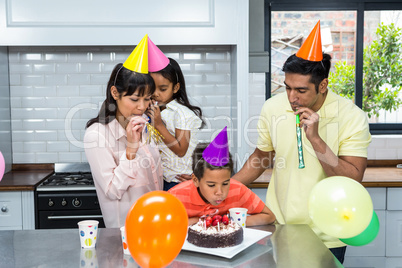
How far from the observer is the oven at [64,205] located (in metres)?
3.14

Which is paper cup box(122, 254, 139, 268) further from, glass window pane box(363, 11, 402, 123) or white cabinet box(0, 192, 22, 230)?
glass window pane box(363, 11, 402, 123)

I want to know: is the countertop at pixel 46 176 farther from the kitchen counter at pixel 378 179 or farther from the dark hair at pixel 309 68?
the dark hair at pixel 309 68

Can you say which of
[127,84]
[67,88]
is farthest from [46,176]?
[127,84]

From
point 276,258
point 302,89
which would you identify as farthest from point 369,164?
point 276,258

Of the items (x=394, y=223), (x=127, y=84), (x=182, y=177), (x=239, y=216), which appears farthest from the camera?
(x=394, y=223)

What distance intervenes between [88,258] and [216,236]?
1.49 feet

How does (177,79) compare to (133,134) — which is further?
(177,79)

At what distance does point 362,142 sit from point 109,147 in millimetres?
1139

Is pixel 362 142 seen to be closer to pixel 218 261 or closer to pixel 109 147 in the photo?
pixel 218 261

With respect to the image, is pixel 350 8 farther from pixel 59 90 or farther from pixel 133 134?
pixel 133 134

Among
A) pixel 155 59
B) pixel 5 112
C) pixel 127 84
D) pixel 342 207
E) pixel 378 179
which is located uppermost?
pixel 155 59

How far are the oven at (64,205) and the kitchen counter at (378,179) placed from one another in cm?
111

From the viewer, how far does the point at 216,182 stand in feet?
6.64

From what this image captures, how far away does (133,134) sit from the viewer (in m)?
2.03
